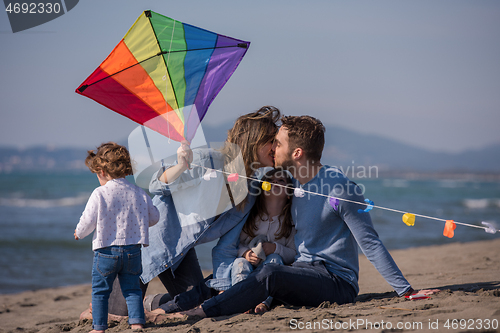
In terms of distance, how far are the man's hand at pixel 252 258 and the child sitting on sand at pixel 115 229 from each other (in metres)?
0.77

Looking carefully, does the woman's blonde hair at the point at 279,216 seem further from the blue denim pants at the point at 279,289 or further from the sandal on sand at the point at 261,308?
the sandal on sand at the point at 261,308

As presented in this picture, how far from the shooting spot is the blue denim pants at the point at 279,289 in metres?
2.83

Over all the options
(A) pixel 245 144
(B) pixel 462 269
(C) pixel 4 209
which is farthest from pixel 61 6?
(C) pixel 4 209

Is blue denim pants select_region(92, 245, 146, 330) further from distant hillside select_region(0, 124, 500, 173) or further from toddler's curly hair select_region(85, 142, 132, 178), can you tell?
distant hillside select_region(0, 124, 500, 173)

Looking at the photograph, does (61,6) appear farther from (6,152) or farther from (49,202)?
(6,152)

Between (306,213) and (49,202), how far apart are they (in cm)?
2226

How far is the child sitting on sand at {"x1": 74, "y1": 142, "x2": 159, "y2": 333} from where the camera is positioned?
108 inches

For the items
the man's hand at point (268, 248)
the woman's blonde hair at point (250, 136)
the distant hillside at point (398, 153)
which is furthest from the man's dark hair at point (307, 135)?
the distant hillside at point (398, 153)

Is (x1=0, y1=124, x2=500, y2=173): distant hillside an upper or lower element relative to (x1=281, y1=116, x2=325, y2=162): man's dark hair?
upper

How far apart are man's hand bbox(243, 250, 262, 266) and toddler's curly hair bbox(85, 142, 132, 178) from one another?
3.60ft

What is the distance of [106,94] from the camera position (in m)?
3.27

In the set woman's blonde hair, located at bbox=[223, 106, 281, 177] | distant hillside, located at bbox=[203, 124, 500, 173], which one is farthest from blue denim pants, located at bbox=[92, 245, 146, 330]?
distant hillside, located at bbox=[203, 124, 500, 173]

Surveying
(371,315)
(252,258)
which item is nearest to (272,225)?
(252,258)

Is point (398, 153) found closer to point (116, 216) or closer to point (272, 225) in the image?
point (272, 225)
